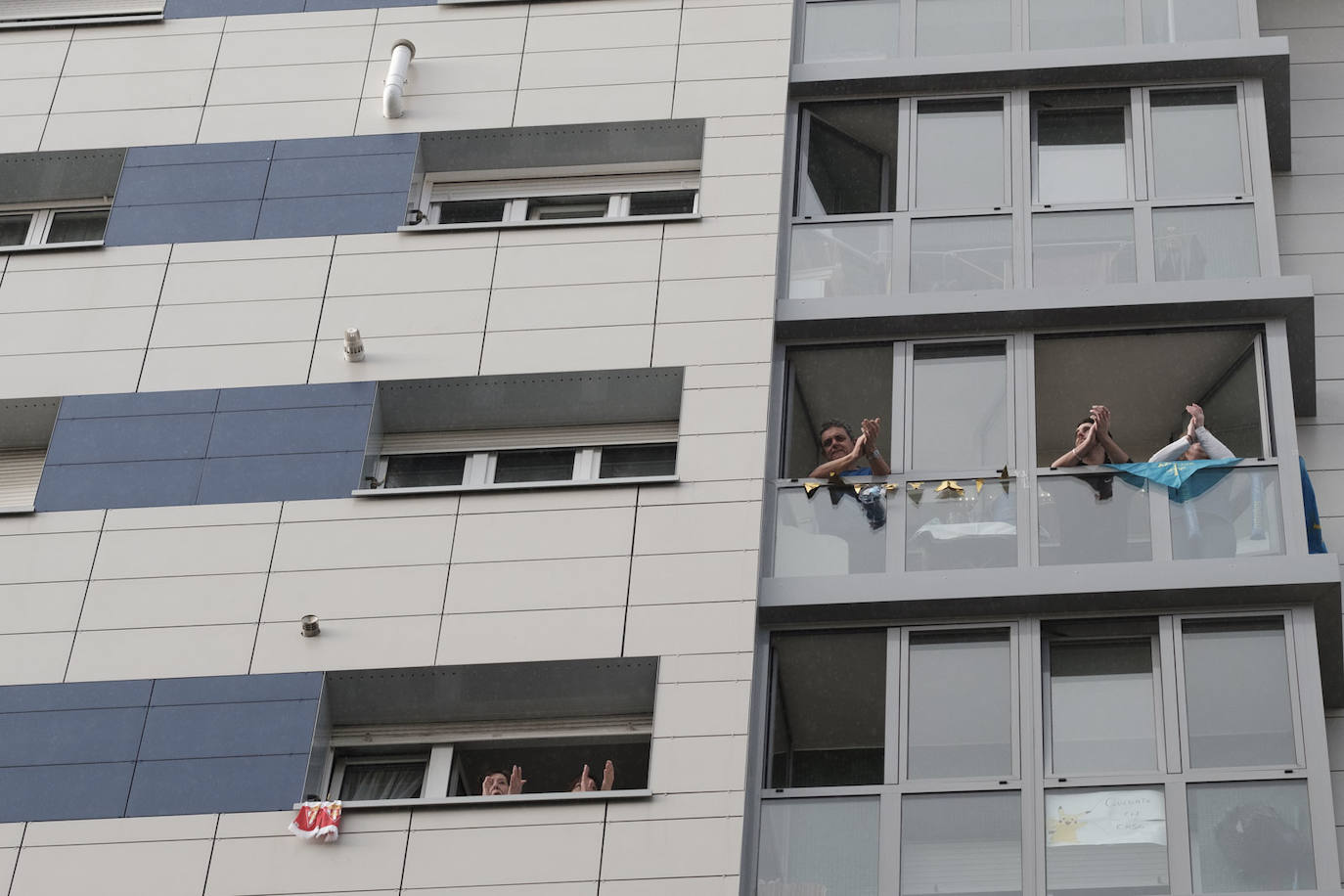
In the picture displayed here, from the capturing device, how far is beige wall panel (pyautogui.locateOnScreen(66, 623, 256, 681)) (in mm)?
15953

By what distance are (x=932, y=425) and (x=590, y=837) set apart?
4.58 m

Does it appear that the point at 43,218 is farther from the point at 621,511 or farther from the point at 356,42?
the point at 621,511

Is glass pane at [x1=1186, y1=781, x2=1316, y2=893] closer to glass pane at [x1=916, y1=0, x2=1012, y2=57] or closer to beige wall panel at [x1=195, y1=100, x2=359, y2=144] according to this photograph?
glass pane at [x1=916, y1=0, x2=1012, y2=57]

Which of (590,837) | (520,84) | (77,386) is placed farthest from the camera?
(520,84)

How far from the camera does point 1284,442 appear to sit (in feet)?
52.2

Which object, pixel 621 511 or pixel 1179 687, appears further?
pixel 621 511

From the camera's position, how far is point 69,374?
18094 mm

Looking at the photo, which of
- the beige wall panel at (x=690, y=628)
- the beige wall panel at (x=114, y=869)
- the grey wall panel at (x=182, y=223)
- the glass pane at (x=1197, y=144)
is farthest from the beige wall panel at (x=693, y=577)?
the grey wall panel at (x=182, y=223)

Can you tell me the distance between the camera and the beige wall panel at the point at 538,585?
1589 centimetres

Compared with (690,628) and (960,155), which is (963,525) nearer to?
(690,628)

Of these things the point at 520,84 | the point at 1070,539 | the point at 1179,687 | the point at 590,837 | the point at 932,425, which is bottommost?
the point at 590,837

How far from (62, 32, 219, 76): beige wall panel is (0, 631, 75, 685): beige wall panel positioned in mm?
6772

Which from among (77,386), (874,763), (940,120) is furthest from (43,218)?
(874,763)

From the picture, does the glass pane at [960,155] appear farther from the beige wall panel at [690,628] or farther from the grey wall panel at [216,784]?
the grey wall panel at [216,784]
